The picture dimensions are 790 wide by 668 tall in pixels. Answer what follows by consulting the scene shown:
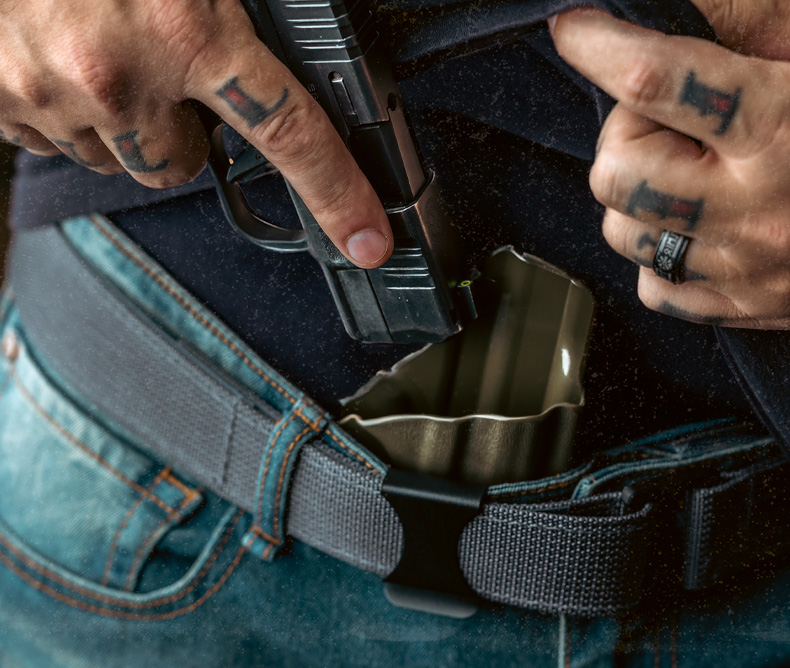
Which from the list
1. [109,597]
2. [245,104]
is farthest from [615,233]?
[109,597]

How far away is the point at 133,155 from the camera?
1.69ft

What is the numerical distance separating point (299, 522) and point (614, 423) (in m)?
0.29

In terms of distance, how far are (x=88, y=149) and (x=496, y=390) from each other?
1.24 feet

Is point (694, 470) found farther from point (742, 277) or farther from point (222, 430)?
point (222, 430)

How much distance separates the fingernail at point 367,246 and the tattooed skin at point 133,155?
0.50 feet

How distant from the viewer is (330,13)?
41 centimetres

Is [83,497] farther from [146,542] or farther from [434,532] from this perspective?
[434,532]

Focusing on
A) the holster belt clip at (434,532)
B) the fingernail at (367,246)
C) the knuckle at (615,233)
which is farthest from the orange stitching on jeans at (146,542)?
the knuckle at (615,233)

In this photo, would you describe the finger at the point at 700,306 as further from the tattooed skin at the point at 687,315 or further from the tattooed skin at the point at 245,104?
the tattooed skin at the point at 245,104

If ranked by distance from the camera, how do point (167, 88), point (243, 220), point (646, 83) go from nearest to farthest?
point (646, 83) < point (167, 88) < point (243, 220)

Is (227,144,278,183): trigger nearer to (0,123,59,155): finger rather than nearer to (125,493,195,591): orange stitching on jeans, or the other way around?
(0,123,59,155): finger

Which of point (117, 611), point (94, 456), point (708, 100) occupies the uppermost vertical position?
point (708, 100)

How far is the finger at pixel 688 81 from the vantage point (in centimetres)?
36

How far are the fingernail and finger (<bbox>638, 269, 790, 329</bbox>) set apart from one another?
0.61ft
